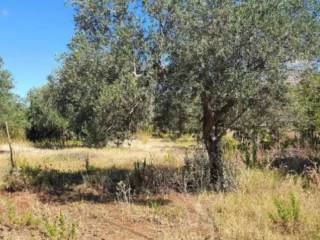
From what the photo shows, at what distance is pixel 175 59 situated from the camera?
11.5 m

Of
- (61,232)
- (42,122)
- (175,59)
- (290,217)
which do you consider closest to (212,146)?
(175,59)

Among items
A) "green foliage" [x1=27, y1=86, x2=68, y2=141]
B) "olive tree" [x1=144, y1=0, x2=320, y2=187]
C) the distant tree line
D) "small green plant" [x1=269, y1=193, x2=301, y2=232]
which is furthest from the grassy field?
"green foliage" [x1=27, y1=86, x2=68, y2=141]

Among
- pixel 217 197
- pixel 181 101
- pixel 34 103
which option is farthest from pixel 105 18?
pixel 34 103

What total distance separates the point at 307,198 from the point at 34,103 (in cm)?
3525

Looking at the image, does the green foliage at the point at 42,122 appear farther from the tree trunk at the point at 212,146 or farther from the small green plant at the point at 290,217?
the small green plant at the point at 290,217

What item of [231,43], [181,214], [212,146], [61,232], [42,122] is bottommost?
[181,214]

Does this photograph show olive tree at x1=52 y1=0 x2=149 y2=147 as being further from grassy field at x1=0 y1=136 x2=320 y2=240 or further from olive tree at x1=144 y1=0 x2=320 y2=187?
grassy field at x1=0 y1=136 x2=320 y2=240

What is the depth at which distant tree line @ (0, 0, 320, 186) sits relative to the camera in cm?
1110

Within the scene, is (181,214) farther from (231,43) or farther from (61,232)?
(231,43)

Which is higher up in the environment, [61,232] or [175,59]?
[175,59]

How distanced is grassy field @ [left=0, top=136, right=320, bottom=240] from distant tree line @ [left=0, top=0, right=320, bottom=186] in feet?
4.69

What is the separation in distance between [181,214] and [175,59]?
3.47 meters

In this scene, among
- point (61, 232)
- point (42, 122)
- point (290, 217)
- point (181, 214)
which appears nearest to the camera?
point (61, 232)

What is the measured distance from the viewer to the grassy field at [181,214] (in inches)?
327
